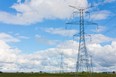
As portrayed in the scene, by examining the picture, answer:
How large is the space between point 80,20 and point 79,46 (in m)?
6.21

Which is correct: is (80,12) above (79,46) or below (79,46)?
above

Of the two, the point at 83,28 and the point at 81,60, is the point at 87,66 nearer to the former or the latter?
the point at 81,60

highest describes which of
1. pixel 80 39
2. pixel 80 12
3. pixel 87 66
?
pixel 80 12

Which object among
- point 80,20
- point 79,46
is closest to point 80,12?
point 80,20

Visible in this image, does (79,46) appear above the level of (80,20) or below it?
below

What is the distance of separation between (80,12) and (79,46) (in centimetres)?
751

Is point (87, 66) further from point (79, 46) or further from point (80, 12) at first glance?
point (80, 12)

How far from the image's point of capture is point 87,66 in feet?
255

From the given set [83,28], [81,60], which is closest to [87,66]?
[81,60]

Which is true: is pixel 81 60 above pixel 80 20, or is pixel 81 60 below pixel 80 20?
below

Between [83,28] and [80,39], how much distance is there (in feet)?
10.5

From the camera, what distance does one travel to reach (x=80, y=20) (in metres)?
76.2

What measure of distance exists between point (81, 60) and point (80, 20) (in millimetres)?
8486

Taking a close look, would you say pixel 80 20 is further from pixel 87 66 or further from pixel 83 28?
pixel 87 66
